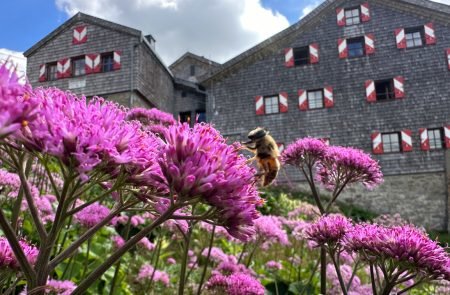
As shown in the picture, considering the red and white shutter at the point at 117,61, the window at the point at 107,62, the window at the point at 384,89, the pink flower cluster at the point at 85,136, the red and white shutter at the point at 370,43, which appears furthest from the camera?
the window at the point at 107,62

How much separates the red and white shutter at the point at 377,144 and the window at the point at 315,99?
3.17 meters

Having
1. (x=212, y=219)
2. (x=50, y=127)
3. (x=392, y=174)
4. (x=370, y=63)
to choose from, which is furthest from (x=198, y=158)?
(x=370, y=63)

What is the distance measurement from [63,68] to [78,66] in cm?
83

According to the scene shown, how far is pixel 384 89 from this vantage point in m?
22.8

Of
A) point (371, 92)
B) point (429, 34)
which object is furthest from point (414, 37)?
point (371, 92)

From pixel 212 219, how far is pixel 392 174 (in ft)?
69.4

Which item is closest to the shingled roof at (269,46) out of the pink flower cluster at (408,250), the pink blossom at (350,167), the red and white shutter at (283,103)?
the red and white shutter at (283,103)

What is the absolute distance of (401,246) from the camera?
7.36 feet

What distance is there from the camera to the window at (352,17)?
76.9 ft

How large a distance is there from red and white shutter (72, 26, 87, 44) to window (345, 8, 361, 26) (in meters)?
14.7

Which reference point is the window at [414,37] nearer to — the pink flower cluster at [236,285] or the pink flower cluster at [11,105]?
the pink flower cluster at [236,285]

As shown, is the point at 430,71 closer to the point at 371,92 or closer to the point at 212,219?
the point at 371,92

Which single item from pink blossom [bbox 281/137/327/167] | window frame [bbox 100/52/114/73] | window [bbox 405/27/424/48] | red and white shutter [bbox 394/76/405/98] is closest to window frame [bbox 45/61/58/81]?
window frame [bbox 100/52/114/73]

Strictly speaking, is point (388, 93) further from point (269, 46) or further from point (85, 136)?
point (85, 136)
